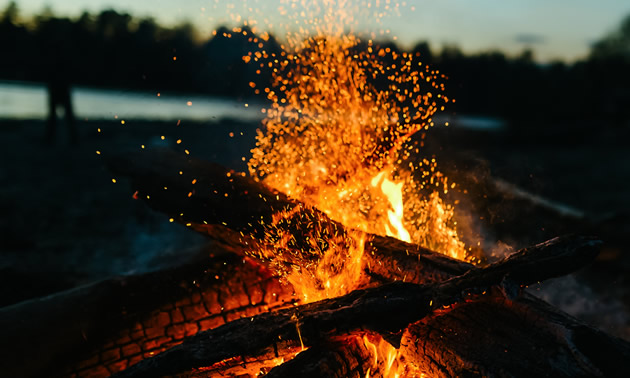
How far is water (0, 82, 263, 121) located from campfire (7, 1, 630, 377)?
67.2 feet

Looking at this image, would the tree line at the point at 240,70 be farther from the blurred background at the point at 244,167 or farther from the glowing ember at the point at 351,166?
the glowing ember at the point at 351,166

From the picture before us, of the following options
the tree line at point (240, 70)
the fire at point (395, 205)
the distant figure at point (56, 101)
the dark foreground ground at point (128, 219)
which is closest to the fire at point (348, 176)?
the fire at point (395, 205)

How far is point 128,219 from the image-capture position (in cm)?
657

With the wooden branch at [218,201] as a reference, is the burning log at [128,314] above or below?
below

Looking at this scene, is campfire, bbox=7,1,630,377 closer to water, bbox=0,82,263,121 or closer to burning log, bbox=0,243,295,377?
burning log, bbox=0,243,295,377

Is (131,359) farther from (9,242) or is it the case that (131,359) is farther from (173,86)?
(173,86)

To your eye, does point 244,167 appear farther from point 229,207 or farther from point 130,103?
point 130,103

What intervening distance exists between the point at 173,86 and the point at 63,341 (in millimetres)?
42345

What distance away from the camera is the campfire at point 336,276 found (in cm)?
180

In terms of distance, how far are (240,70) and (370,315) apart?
138ft

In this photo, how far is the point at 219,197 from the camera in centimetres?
275

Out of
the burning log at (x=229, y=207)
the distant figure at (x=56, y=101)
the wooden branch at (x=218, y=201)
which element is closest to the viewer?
the burning log at (x=229, y=207)

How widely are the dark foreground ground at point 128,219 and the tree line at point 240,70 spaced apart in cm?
1225

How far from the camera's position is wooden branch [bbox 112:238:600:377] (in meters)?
1.79
